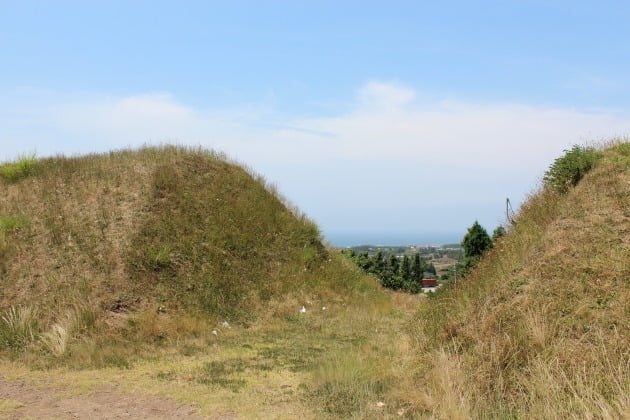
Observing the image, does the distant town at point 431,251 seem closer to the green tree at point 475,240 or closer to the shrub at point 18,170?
the green tree at point 475,240

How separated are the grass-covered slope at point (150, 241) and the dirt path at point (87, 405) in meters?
3.39

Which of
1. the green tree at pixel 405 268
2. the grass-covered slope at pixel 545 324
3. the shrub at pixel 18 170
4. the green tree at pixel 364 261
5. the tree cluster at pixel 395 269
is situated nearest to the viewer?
the grass-covered slope at pixel 545 324

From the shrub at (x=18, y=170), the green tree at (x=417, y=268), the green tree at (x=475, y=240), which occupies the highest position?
the shrub at (x=18, y=170)

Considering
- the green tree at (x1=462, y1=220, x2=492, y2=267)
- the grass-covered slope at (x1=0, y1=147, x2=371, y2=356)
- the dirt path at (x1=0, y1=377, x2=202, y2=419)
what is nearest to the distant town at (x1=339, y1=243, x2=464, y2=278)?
the green tree at (x1=462, y1=220, x2=492, y2=267)

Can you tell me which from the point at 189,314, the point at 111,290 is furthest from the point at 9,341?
the point at 189,314

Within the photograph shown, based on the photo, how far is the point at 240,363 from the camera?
938cm

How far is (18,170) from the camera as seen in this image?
54.0ft

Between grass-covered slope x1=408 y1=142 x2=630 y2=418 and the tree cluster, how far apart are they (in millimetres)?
15009

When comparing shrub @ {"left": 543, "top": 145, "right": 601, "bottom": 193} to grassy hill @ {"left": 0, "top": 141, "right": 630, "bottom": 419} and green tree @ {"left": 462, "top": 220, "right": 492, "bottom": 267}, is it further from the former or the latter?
green tree @ {"left": 462, "top": 220, "right": 492, "bottom": 267}

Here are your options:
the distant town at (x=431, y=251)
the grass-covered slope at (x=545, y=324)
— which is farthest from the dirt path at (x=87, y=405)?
the distant town at (x=431, y=251)

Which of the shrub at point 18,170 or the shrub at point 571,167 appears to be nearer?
the shrub at point 571,167

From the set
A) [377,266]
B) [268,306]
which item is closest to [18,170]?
[268,306]

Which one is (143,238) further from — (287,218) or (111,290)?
(287,218)

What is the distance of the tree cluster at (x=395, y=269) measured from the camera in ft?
88.8
